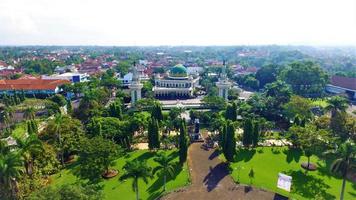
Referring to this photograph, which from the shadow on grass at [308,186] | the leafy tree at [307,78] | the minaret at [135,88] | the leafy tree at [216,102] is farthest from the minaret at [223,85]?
the shadow on grass at [308,186]

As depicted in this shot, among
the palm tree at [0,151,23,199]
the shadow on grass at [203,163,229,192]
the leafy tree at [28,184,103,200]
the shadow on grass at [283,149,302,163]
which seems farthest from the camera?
the shadow on grass at [283,149,302,163]

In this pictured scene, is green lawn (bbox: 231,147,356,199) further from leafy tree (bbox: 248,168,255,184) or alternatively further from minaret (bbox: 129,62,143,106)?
minaret (bbox: 129,62,143,106)

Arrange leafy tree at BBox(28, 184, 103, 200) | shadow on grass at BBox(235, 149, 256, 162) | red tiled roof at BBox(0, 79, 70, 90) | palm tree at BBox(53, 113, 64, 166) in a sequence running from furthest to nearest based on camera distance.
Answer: red tiled roof at BBox(0, 79, 70, 90)
shadow on grass at BBox(235, 149, 256, 162)
palm tree at BBox(53, 113, 64, 166)
leafy tree at BBox(28, 184, 103, 200)

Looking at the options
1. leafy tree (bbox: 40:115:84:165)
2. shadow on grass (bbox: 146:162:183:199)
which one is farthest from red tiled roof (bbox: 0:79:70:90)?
shadow on grass (bbox: 146:162:183:199)

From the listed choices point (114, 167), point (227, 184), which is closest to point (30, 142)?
point (114, 167)

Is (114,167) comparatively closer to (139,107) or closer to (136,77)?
(139,107)

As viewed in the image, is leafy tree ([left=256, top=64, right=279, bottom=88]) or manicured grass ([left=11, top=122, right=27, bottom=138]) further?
leafy tree ([left=256, top=64, right=279, bottom=88])

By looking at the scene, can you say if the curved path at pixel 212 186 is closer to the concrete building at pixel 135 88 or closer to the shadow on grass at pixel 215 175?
the shadow on grass at pixel 215 175
